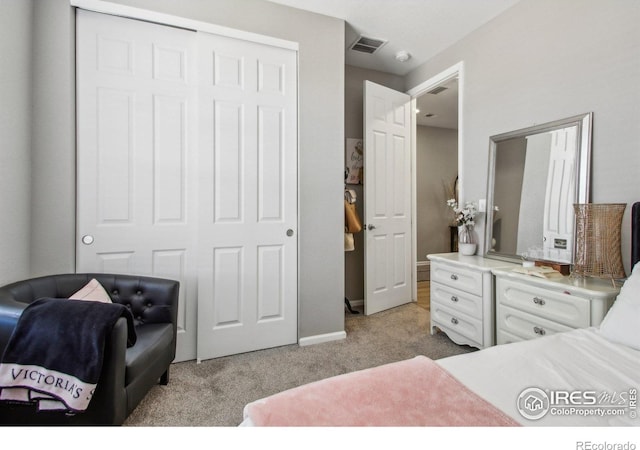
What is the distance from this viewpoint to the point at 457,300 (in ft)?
7.94

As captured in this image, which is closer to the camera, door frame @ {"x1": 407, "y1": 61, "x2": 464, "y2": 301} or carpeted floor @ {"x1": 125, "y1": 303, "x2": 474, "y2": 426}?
carpeted floor @ {"x1": 125, "y1": 303, "x2": 474, "y2": 426}

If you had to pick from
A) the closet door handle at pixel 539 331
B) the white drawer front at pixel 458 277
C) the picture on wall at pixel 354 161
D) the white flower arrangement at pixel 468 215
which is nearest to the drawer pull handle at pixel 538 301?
the closet door handle at pixel 539 331

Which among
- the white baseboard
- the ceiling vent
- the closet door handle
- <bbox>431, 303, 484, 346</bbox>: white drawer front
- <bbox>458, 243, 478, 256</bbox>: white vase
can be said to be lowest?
the white baseboard

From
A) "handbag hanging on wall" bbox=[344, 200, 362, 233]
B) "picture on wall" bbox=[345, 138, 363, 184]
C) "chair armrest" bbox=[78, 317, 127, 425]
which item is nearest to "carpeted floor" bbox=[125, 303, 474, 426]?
"chair armrest" bbox=[78, 317, 127, 425]

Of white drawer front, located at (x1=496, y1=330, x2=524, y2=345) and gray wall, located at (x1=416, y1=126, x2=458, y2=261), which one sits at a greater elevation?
gray wall, located at (x1=416, y1=126, x2=458, y2=261)

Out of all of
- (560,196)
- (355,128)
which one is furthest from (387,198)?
(560,196)

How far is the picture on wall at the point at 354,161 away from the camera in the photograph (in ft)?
11.3

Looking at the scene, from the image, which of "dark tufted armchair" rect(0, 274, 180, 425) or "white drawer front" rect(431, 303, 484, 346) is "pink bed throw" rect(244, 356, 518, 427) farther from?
"white drawer front" rect(431, 303, 484, 346)

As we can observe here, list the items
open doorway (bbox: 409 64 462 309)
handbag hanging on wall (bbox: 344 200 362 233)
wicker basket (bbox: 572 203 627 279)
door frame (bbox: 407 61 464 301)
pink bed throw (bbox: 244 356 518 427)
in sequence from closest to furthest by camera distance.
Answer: pink bed throw (bbox: 244 356 518 427), wicker basket (bbox: 572 203 627 279), door frame (bbox: 407 61 464 301), handbag hanging on wall (bbox: 344 200 362 233), open doorway (bbox: 409 64 462 309)

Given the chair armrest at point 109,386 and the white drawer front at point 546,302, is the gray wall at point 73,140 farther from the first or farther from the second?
the white drawer front at point 546,302

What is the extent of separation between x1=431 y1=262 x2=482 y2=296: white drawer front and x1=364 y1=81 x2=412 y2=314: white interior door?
74 centimetres

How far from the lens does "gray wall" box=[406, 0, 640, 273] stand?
5.78 feet

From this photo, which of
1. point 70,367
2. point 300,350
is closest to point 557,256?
point 300,350

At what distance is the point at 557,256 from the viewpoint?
211 centimetres
